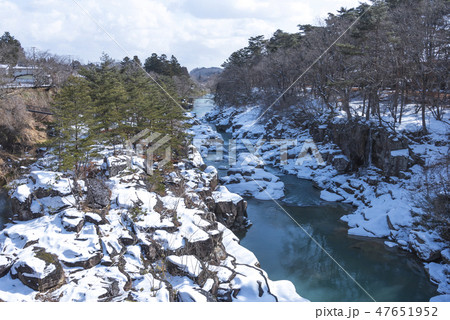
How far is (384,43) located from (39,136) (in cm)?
2859

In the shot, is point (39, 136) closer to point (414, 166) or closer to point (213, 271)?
point (213, 271)

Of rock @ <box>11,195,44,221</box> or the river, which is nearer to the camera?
rock @ <box>11,195,44,221</box>

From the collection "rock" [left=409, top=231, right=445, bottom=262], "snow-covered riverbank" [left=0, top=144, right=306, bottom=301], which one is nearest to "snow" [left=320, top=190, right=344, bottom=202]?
"rock" [left=409, top=231, right=445, bottom=262]

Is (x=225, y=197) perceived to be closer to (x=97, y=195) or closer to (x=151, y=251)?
(x=151, y=251)

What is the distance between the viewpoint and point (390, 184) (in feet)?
63.5

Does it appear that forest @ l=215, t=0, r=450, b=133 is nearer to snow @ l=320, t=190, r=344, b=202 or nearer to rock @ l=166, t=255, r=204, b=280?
snow @ l=320, t=190, r=344, b=202

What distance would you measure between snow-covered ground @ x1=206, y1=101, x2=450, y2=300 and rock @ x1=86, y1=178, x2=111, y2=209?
404 inches

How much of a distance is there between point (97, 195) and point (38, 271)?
4397mm

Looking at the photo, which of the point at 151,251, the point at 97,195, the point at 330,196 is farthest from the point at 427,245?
the point at 97,195

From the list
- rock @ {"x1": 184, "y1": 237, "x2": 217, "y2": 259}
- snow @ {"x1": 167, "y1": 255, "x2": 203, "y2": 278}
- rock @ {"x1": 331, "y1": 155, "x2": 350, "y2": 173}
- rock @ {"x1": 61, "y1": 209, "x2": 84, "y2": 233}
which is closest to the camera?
snow @ {"x1": 167, "y1": 255, "x2": 203, "y2": 278}

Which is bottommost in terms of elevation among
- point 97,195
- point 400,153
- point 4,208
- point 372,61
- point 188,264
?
point 188,264

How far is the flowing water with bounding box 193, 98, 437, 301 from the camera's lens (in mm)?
12109

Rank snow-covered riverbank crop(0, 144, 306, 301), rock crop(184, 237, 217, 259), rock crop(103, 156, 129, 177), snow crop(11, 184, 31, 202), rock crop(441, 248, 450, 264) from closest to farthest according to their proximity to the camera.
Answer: snow-covered riverbank crop(0, 144, 306, 301), rock crop(184, 237, 217, 259), snow crop(11, 184, 31, 202), rock crop(441, 248, 450, 264), rock crop(103, 156, 129, 177)

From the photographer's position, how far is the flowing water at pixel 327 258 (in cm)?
1211
